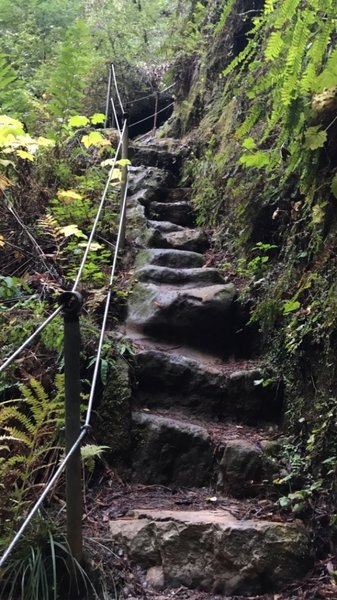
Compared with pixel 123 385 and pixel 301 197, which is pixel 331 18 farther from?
pixel 123 385

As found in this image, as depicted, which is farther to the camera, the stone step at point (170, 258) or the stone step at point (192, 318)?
the stone step at point (170, 258)

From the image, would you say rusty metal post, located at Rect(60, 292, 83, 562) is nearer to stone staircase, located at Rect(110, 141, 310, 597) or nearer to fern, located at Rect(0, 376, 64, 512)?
fern, located at Rect(0, 376, 64, 512)

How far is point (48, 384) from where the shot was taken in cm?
328

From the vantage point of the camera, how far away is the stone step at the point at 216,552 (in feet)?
8.13

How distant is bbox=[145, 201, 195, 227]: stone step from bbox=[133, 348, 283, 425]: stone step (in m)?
3.10

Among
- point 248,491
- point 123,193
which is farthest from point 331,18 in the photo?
point 123,193

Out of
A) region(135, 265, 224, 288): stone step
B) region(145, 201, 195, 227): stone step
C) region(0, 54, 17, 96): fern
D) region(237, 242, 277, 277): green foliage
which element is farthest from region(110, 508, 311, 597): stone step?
region(0, 54, 17, 96): fern

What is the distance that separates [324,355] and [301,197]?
4.96ft

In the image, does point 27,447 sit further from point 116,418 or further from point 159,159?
point 159,159

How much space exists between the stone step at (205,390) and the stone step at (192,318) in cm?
53

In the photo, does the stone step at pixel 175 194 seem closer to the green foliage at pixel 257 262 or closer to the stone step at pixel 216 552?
the green foliage at pixel 257 262

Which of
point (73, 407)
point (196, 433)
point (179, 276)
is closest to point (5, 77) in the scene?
point (179, 276)

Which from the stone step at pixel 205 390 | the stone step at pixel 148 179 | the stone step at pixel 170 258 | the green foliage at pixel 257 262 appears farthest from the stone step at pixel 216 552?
the stone step at pixel 148 179

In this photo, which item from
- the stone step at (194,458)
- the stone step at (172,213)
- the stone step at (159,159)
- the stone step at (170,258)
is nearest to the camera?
the stone step at (194,458)
